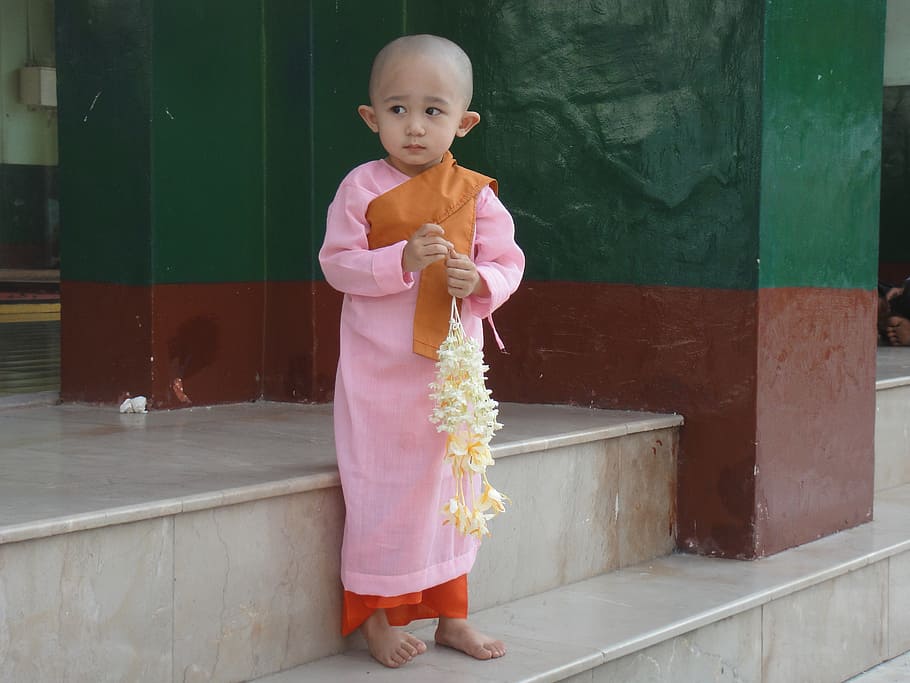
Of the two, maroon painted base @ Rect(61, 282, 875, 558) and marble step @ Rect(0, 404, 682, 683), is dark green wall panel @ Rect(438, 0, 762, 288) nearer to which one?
maroon painted base @ Rect(61, 282, 875, 558)

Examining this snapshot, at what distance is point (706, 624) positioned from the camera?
3.39 metres

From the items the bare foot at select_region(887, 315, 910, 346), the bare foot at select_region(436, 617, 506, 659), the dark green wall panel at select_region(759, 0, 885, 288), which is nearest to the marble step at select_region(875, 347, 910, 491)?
the dark green wall panel at select_region(759, 0, 885, 288)

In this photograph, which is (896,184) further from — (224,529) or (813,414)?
(224,529)

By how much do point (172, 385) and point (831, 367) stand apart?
1.99 m

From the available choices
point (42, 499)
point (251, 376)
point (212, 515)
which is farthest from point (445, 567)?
point (251, 376)

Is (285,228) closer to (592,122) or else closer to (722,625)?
(592,122)

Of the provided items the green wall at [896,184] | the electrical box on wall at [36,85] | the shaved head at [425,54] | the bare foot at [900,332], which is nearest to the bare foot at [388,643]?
the shaved head at [425,54]

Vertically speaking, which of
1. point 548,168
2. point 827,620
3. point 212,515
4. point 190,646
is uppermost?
point 548,168

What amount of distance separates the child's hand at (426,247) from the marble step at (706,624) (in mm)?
826

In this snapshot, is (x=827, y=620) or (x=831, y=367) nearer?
(x=827, y=620)

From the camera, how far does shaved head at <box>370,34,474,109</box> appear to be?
9.21 feet

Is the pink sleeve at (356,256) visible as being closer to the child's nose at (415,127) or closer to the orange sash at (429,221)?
the orange sash at (429,221)

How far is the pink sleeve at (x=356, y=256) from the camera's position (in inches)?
109

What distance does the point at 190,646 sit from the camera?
105 inches
